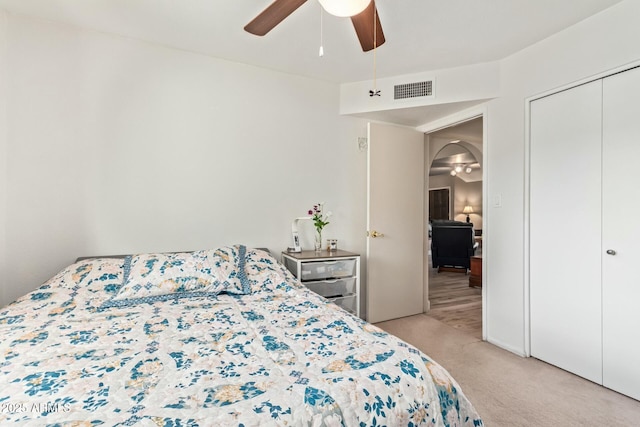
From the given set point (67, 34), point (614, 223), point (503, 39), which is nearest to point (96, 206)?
point (67, 34)

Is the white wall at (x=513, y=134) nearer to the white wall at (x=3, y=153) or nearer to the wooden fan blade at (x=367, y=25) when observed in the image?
the wooden fan blade at (x=367, y=25)

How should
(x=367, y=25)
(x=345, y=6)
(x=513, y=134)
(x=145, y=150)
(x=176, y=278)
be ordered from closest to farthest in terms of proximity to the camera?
(x=345, y=6)
(x=367, y=25)
(x=176, y=278)
(x=145, y=150)
(x=513, y=134)

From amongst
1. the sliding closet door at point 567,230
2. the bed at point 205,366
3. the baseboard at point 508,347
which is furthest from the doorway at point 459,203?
the bed at point 205,366

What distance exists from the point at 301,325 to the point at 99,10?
7.91ft

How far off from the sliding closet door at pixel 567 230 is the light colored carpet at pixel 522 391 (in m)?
0.18

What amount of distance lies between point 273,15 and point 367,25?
48cm

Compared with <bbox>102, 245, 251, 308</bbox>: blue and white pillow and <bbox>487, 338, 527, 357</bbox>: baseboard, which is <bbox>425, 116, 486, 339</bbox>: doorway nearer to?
<bbox>487, 338, 527, 357</bbox>: baseboard

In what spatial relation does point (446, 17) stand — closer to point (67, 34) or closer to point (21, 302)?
point (67, 34)

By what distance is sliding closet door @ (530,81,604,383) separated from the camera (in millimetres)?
2088

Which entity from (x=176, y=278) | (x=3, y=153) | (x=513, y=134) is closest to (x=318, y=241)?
(x=176, y=278)

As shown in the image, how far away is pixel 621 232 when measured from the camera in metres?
1.96

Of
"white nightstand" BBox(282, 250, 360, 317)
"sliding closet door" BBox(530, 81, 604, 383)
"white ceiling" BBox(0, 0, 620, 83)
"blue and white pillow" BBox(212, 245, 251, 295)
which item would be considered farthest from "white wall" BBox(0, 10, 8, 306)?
"sliding closet door" BBox(530, 81, 604, 383)

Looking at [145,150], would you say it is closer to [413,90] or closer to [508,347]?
[413,90]

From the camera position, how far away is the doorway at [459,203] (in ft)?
11.5
